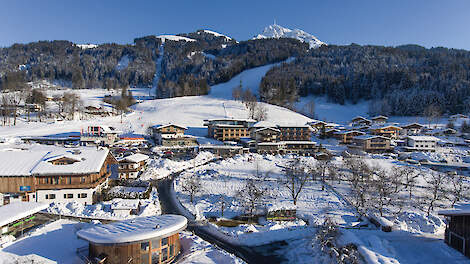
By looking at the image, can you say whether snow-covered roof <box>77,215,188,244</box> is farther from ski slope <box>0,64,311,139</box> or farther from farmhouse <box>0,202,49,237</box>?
ski slope <box>0,64,311,139</box>

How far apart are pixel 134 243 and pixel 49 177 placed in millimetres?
13918

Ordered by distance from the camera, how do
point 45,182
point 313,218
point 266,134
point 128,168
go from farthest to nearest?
point 266,134 < point 128,168 < point 45,182 < point 313,218

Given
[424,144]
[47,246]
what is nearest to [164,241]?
[47,246]

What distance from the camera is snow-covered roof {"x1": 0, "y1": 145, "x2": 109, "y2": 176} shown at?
20516 mm

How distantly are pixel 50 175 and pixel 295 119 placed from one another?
2466 inches

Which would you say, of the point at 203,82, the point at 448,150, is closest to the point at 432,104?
the point at 448,150

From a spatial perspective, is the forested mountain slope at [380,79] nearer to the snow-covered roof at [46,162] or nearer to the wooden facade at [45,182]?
the snow-covered roof at [46,162]

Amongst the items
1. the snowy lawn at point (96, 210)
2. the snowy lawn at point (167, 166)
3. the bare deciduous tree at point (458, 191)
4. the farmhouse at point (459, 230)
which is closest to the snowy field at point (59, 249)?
the snowy lawn at point (96, 210)

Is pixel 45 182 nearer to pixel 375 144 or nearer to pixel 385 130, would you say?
pixel 375 144

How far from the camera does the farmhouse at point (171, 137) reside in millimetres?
49188

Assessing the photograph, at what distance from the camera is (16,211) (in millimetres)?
14180

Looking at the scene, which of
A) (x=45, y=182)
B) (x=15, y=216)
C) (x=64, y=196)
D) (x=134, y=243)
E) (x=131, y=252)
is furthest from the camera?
(x=64, y=196)

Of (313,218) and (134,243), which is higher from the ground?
(134,243)

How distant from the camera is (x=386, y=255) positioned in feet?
38.7
